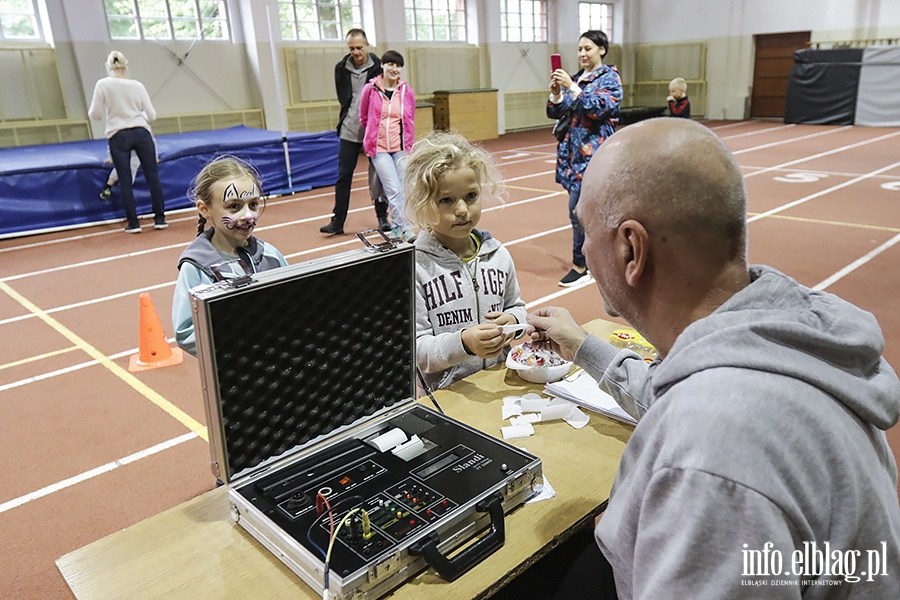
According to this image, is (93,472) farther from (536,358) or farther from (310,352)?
(536,358)

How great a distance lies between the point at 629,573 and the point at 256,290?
0.94m

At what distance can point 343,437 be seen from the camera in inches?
67.1

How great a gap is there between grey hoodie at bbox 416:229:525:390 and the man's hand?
45 centimetres

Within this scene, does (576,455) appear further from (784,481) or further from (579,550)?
(784,481)

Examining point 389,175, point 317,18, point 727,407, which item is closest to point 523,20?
point 317,18

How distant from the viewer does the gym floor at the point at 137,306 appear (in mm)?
2988

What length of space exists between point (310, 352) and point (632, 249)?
88 cm

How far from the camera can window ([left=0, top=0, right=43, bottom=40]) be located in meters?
11.0

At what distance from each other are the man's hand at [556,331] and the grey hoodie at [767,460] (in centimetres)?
82

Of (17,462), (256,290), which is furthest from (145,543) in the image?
(17,462)

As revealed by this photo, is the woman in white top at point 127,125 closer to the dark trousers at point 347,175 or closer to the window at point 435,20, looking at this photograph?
the dark trousers at point 347,175

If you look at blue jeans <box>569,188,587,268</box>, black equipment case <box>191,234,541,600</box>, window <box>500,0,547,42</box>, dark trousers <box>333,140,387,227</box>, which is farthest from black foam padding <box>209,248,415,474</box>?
window <box>500,0,547,42</box>

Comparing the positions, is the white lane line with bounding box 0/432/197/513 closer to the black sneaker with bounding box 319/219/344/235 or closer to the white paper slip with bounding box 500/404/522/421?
the white paper slip with bounding box 500/404/522/421

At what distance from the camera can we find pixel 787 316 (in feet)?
3.24
